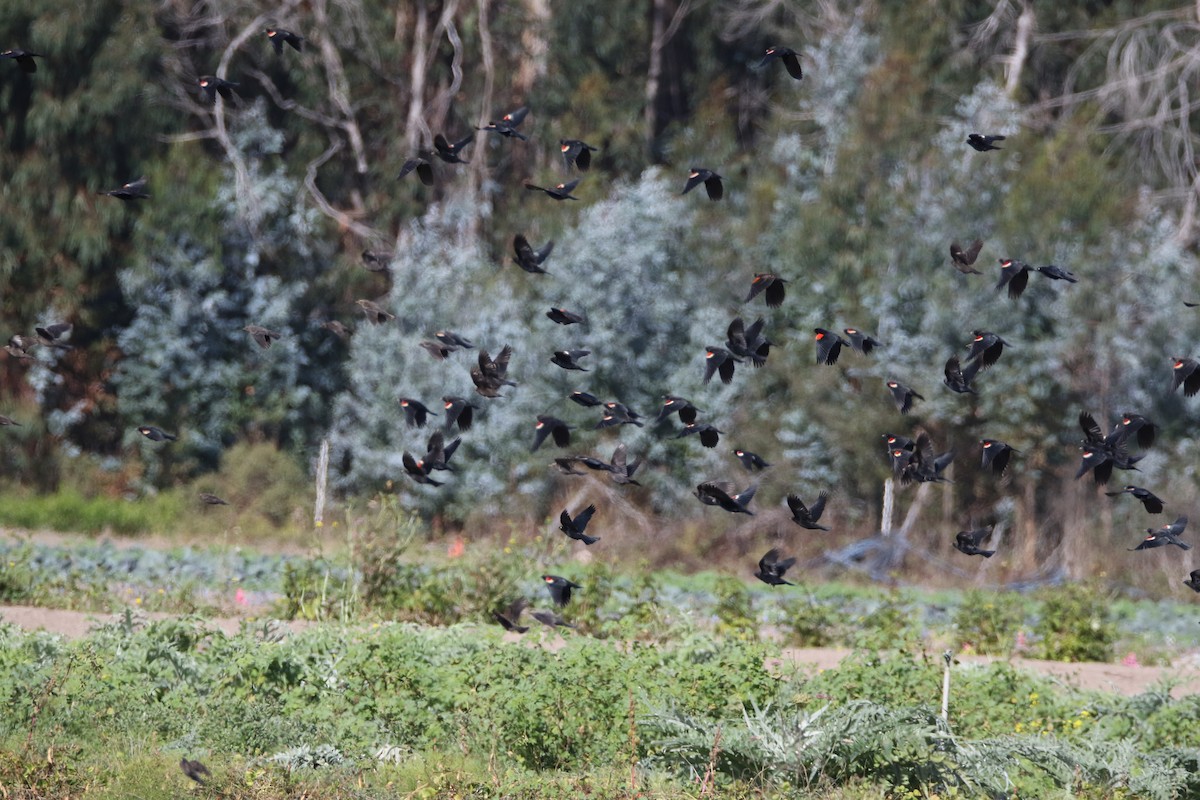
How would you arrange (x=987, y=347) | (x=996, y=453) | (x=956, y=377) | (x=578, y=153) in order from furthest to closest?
(x=578, y=153) → (x=996, y=453) → (x=987, y=347) → (x=956, y=377)

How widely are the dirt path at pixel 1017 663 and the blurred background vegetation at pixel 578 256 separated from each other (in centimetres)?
599

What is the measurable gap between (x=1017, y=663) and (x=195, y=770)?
19.3ft

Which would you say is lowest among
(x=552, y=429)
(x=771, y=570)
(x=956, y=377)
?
(x=771, y=570)

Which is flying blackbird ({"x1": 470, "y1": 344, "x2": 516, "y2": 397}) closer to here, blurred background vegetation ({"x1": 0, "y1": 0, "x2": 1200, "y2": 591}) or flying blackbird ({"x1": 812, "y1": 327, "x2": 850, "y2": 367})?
flying blackbird ({"x1": 812, "y1": 327, "x2": 850, "y2": 367})

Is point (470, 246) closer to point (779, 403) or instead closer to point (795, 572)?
point (779, 403)

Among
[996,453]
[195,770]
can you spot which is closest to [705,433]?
[996,453]

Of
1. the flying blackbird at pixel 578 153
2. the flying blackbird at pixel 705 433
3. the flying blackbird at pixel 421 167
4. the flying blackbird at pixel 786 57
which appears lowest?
the flying blackbird at pixel 705 433

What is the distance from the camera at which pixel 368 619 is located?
32.3 feet

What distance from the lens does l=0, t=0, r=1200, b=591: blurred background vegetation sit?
60.0ft

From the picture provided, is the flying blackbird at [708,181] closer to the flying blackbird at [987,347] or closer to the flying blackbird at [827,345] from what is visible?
the flying blackbird at [827,345]

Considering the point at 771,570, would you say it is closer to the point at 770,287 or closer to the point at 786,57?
the point at 770,287

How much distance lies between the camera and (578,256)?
757 inches

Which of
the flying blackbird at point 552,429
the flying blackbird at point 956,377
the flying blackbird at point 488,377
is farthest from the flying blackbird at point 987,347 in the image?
the flying blackbird at point 488,377

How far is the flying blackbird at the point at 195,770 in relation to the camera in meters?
6.18
